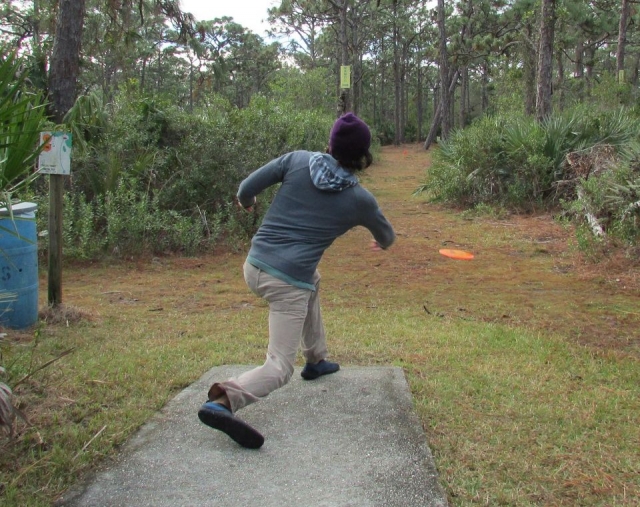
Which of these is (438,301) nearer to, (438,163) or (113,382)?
(113,382)

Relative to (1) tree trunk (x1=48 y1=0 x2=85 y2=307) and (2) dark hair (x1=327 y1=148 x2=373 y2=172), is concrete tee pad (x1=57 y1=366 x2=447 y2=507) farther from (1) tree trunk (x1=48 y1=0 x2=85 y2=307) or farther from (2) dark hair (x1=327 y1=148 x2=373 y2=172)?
(1) tree trunk (x1=48 y1=0 x2=85 y2=307)

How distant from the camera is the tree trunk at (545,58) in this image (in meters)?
13.2

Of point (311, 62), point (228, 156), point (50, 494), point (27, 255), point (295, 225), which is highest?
point (311, 62)

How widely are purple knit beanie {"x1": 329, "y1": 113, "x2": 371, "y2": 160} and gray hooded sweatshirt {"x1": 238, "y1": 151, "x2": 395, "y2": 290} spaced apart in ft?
0.22

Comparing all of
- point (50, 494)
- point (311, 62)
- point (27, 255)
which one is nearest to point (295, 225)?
point (50, 494)

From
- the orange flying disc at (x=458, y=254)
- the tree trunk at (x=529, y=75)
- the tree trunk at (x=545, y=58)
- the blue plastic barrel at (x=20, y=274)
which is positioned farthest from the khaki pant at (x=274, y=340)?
the tree trunk at (x=529, y=75)

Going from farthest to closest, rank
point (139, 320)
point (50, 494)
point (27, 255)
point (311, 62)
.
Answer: point (311, 62)
point (139, 320)
point (27, 255)
point (50, 494)

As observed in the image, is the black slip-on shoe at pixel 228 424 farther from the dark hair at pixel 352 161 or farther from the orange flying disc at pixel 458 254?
the orange flying disc at pixel 458 254

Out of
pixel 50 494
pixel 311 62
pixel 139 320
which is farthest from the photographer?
pixel 311 62

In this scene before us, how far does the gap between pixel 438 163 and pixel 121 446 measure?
41.0 ft

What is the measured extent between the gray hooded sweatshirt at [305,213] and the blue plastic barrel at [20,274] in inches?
103

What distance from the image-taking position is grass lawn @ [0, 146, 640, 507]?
3.04 metres

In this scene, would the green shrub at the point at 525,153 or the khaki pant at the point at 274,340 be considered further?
the green shrub at the point at 525,153

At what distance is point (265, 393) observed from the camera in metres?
3.20
